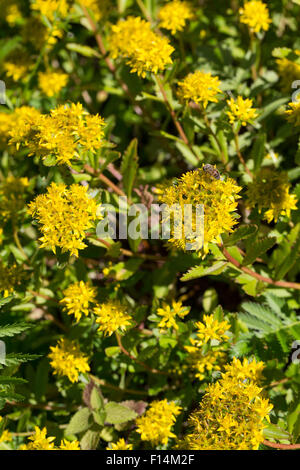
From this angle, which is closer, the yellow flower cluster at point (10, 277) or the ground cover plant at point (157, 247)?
the ground cover plant at point (157, 247)

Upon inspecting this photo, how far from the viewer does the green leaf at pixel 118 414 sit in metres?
1.96

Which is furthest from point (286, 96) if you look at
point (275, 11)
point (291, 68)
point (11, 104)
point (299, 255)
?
point (11, 104)

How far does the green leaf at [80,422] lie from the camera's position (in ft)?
6.48

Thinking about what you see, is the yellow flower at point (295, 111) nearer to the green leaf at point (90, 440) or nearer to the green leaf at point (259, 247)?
the green leaf at point (259, 247)

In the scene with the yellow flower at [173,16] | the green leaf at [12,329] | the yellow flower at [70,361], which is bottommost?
the yellow flower at [70,361]

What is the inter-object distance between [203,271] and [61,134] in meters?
0.73

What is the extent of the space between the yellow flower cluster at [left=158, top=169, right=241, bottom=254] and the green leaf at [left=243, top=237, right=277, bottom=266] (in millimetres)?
254

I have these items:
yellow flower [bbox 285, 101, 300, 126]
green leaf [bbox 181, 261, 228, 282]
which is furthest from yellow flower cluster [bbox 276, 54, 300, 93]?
green leaf [bbox 181, 261, 228, 282]

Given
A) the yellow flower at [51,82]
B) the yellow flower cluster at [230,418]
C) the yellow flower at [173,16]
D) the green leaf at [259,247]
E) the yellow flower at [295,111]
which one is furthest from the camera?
the yellow flower at [51,82]

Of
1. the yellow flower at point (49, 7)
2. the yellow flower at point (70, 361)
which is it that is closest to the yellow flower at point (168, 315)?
the yellow flower at point (70, 361)

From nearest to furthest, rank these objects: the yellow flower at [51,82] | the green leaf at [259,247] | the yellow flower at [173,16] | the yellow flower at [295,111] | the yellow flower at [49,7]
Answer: the green leaf at [259,247]
the yellow flower at [295,111]
the yellow flower at [173,16]
the yellow flower at [49,7]
the yellow flower at [51,82]

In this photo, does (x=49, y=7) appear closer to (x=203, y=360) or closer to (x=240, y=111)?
(x=240, y=111)

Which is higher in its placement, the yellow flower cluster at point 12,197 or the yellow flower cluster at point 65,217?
the yellow flower cluster at point 65,217

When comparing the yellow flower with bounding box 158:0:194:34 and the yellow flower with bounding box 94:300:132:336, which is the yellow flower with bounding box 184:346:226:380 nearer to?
the yellow flower with bounding box 94:300:132:336
